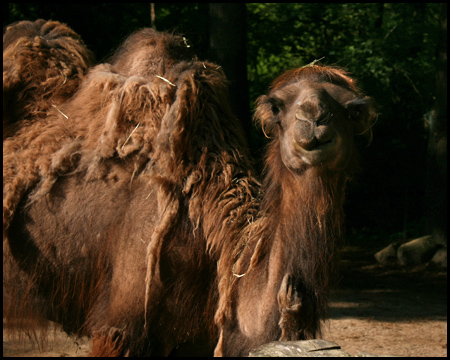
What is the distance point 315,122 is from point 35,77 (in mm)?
2306

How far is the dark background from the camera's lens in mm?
8070

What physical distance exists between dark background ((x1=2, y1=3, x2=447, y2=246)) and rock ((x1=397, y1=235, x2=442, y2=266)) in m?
0.33

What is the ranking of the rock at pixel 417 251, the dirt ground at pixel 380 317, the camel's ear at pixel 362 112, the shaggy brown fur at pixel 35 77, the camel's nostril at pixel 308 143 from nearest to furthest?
the camel's nostril at pixel 308 143, the camel's ear at pixel 362 112, the shaggy brown fur at pixel 35 77, the dirt ground at pixel 380 317, the rock at pixel 417 251

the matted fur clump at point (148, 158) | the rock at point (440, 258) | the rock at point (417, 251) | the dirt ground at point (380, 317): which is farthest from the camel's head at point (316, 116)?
the rock at point (417, 251)

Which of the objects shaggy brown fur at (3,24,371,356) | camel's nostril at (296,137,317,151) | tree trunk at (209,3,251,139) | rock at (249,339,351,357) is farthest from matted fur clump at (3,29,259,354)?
tree trunk at (209,3,251,139)

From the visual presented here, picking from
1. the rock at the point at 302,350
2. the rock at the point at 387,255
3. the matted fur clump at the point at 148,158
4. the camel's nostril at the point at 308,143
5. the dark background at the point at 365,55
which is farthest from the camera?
the rock at the point at 387,255

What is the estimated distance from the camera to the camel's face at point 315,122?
2629 millimetres

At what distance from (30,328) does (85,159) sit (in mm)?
1209

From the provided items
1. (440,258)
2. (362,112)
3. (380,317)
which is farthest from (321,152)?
(440,258)

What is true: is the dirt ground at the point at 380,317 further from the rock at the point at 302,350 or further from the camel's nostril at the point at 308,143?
the rock at the point at 302,350

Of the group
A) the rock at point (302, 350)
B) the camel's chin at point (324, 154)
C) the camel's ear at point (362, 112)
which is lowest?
the rock at point (302, 350)

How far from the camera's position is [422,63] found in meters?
10.8

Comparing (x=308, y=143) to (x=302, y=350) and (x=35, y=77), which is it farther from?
(x=35, y=77)

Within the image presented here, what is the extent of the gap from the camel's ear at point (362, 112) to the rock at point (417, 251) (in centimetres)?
727
